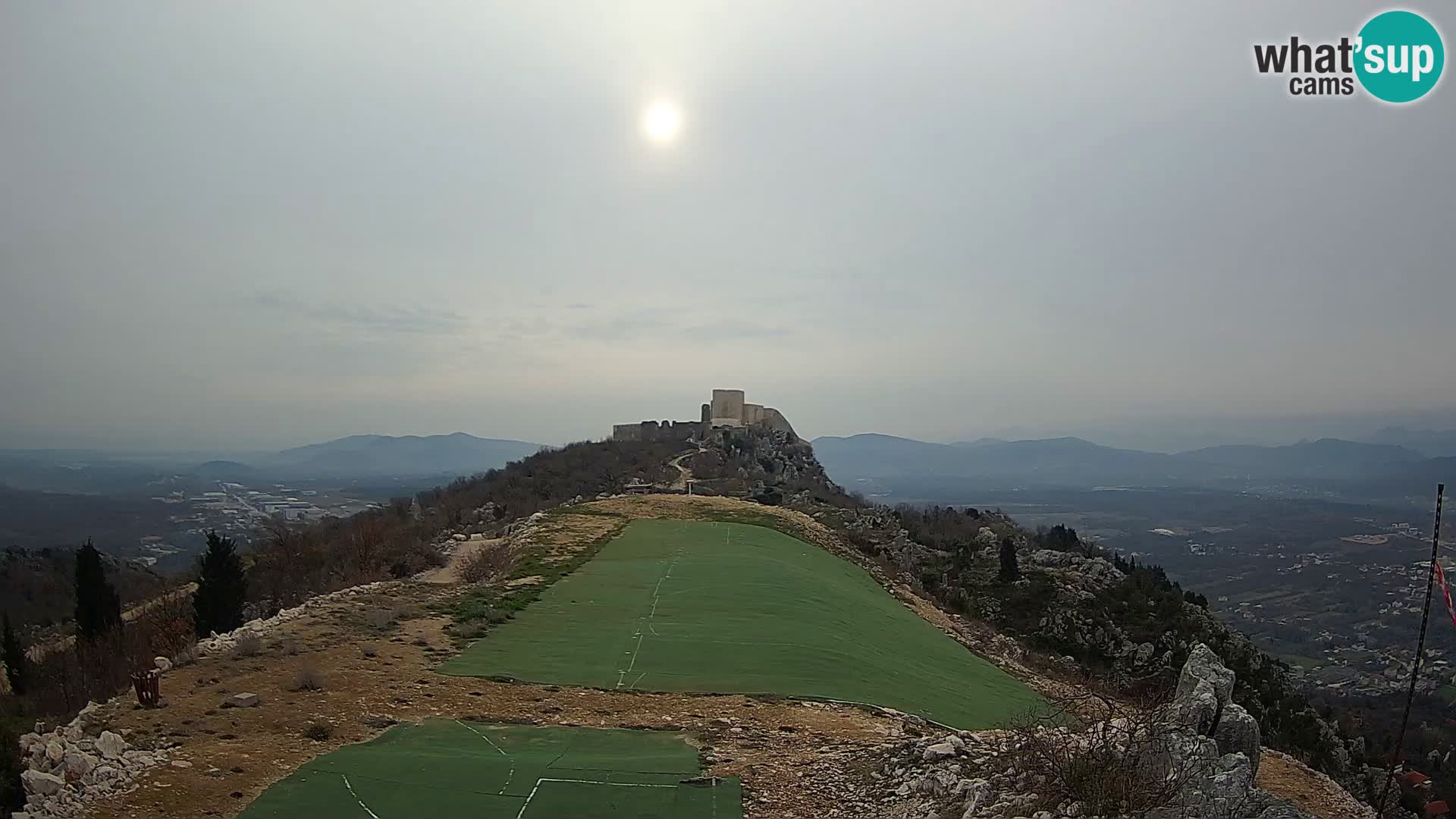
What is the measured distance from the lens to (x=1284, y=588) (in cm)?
6625

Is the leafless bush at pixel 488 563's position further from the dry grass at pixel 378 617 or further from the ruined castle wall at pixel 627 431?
the ruined castle wall at pixel 627 431

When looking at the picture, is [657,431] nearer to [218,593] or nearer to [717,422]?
[717,422]

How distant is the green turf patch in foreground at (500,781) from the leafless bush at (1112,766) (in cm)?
306

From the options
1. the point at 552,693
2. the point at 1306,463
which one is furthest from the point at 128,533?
the point at 1306,463

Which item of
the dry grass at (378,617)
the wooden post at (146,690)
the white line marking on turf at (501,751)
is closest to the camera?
the white line marking on turf at (501,751)

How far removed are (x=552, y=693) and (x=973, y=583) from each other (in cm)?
3315

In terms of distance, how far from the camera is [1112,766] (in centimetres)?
641

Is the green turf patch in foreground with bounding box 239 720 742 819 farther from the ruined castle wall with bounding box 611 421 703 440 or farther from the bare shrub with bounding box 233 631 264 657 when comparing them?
the ruined castle wall with bounding box 611 421 703 440

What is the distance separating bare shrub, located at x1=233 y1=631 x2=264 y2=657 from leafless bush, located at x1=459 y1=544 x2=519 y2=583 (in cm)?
804

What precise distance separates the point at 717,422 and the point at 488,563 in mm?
62527

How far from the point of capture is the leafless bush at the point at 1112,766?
6.08m

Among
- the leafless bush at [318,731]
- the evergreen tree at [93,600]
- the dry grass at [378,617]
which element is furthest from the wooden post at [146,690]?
the evergreen tree at [93,600]

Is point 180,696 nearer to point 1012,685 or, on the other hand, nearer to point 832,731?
point 832,731

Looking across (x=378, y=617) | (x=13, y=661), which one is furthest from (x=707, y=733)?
(x=13, y=661)
